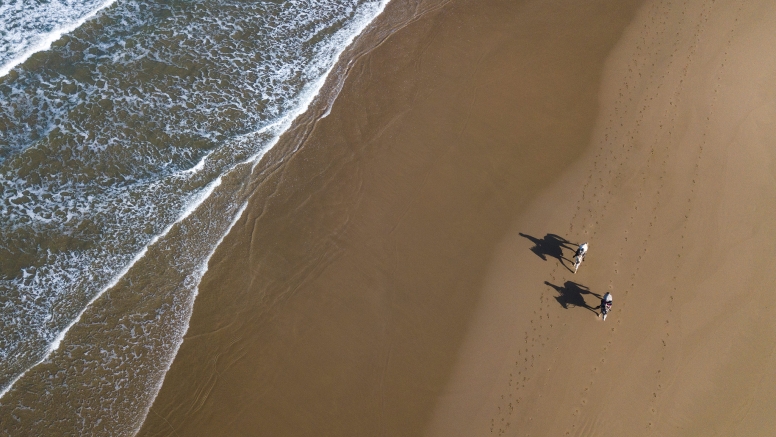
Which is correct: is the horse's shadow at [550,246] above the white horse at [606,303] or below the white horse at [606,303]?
above

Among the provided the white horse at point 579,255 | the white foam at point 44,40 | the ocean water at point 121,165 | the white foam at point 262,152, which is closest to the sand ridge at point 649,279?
the white horse at point 579,255

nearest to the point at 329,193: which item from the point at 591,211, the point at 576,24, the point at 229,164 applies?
the point at 229,164

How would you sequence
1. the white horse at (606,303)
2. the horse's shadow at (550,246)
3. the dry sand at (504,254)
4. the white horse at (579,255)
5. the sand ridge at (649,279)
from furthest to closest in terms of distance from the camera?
1. the horse's shadow at (550,246)
2. the white horse at (579,255)
3. the white horse at (606,303)
4. the sand ridge at (649,279)
5. the dry sand at (504,254)

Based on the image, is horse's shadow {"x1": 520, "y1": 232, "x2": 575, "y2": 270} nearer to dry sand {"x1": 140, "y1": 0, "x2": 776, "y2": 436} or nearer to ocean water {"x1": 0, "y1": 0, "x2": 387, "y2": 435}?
dry sand {"x1": 140, "y1": 0, "x2": 776, "y2": 436}

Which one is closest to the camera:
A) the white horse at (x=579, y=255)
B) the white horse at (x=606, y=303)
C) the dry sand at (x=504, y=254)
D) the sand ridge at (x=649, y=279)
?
the dry sand at (x=504, y=254)

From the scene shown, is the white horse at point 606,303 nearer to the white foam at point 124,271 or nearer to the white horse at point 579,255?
the white horse at point 579,255

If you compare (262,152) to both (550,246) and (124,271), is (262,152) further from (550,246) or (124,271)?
(550,246)
